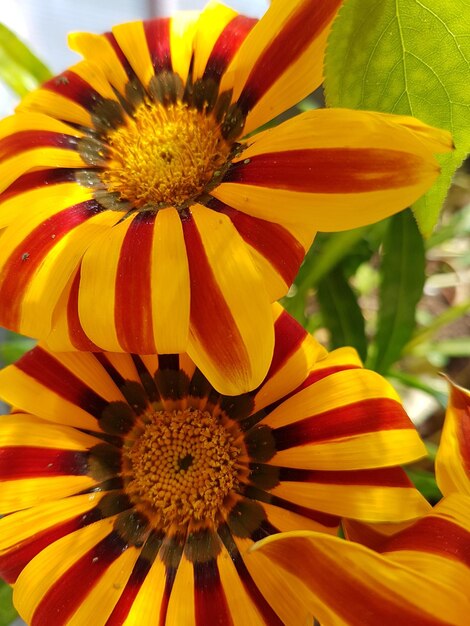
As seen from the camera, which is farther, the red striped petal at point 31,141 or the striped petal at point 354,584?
the red striped petal at point 31,141

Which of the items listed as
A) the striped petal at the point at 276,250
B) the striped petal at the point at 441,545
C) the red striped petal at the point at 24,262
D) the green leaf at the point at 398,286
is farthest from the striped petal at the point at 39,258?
the green leaf at the point at 398,286

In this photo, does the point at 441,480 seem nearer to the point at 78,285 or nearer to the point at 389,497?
the point at 389,497

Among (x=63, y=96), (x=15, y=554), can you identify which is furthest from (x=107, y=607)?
(x=63, y=96)

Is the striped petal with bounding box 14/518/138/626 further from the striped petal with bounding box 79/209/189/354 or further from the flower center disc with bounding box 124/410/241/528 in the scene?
the striped petal with bounding box 79/209/189/354

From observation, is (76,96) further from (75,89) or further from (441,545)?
(441,545)

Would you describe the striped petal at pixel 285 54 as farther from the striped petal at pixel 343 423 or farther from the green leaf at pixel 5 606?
the green leaf at pixel 5 606

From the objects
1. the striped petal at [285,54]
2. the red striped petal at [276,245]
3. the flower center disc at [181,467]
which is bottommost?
the flower center disc at [181,467]

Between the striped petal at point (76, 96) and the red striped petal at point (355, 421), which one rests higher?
the striped petal at point (76, 96)

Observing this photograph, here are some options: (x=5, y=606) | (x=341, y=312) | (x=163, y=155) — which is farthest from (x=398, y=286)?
(x=5, y=606)

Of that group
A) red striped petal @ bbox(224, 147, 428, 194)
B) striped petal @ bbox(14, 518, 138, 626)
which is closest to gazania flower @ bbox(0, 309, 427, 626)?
striped petal @ bbox(14, 518, 138, 626)
